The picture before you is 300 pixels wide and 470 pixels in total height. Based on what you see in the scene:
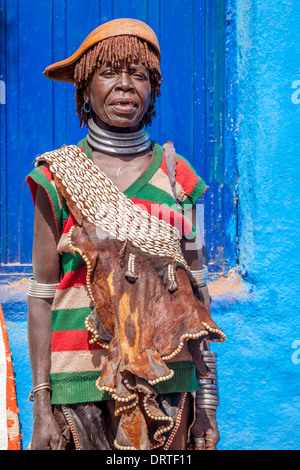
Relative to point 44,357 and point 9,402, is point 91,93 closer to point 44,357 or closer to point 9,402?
Answer: point 44,357

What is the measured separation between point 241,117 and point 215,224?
0.72 metres

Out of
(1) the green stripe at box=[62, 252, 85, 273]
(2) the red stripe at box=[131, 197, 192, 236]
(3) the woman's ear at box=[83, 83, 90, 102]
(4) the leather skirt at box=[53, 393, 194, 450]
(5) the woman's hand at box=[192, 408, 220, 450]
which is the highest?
(3) the woman's ear at box=[83, 83, 90, 102]

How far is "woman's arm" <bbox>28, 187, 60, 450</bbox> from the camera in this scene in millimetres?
2465

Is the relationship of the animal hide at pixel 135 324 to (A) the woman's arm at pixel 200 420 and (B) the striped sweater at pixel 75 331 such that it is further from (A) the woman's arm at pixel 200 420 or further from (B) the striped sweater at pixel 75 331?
(A) the woman's arm at pixel 200 420

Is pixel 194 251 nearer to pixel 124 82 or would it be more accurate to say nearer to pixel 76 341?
pixel 76 341

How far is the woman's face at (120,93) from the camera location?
8.30ft

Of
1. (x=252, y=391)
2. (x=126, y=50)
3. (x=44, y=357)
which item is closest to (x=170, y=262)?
(x=44, y=357)

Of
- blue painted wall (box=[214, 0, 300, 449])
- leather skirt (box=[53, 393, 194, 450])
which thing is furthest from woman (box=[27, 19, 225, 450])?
blue painted wall (box=[214, 0, 300, 449])

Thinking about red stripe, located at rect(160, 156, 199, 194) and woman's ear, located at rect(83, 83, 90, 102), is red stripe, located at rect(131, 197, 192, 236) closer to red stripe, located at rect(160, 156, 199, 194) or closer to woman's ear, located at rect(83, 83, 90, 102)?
red stripe, located at rect(160, 156, 199, 194)

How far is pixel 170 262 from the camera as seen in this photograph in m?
2.38

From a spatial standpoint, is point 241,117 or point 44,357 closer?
point 44,357

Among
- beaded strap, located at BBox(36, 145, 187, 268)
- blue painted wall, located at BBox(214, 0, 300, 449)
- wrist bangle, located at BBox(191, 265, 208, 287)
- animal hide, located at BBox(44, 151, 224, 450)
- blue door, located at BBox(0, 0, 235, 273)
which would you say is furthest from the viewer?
blue door, located at BBox(0, 0, 235, 273)

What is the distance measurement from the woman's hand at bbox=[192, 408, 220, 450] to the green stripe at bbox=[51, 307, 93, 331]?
0.64 meters

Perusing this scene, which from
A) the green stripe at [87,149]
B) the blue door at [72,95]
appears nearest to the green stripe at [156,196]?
the green stripe at [87,149]
